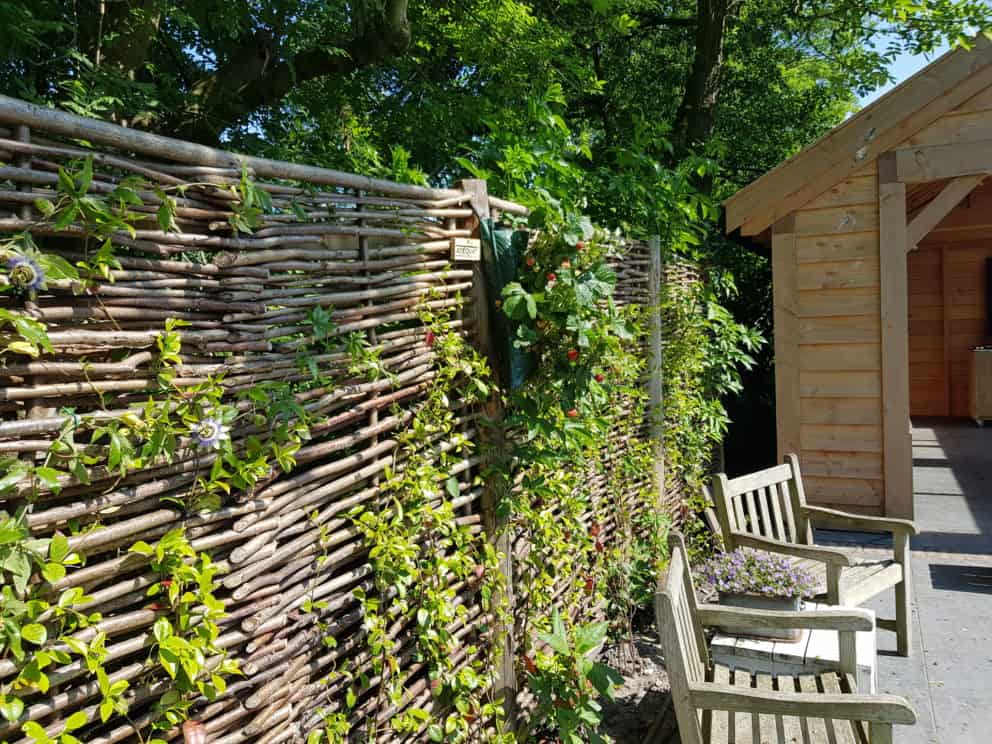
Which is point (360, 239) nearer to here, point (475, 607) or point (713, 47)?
point (475, 607)

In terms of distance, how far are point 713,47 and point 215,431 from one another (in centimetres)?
764

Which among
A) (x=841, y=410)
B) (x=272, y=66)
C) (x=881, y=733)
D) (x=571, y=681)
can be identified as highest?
(x=272, y=66)

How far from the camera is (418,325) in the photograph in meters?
2.49

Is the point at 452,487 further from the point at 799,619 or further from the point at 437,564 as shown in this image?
the point at 799,619

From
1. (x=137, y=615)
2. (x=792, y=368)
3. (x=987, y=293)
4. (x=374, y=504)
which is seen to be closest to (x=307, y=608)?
(x=374, y=504)

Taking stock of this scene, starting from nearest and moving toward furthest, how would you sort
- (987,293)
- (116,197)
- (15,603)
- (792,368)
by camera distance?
(15,603) < (116,197) < (792,368) < (987,293)

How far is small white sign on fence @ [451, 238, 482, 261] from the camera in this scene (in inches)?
103

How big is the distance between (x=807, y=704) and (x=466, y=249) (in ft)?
5.58

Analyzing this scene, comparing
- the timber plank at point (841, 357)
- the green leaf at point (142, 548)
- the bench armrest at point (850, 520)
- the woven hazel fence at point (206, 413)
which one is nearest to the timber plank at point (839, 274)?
the timber plank at point (841, 357)

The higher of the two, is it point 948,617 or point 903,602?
point 903,602

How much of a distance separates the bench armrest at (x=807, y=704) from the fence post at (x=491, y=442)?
789 millimetres

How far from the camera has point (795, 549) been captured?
11.5 ft

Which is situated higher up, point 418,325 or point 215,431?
point 418,325

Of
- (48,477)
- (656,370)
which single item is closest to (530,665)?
(48,477)
